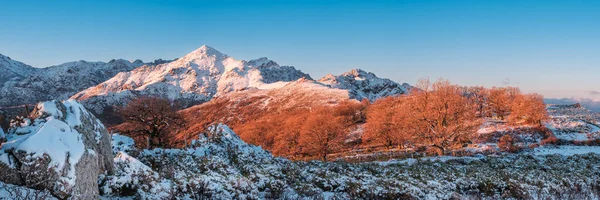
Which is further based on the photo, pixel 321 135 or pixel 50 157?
pixel 321 135

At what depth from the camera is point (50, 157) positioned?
7957 millimetres

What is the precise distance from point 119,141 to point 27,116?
11908 mm

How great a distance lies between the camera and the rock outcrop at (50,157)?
7.79 meters

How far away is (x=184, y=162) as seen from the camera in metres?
17.7

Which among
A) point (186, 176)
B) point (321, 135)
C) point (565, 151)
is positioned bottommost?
point (565, 151)

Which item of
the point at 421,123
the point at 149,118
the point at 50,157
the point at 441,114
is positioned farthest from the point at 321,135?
the point at 50,157

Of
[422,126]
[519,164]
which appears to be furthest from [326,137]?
[519,164]

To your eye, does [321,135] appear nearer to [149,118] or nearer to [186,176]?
[149,118]

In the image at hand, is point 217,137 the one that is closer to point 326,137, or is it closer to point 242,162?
point 242,162

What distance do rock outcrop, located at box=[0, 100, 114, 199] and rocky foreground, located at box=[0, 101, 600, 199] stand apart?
0.07 feet

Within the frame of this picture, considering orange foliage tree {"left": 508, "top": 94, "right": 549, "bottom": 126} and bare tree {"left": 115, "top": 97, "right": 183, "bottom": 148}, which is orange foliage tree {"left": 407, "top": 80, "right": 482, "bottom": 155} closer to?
bare tree {"left": 115, "top": 97, "right": 183, "bottom": 148}

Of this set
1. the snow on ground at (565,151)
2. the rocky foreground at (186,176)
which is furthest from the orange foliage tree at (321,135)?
the rocky foreground at (186,176)

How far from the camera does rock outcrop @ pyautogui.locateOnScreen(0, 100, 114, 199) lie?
779 cm

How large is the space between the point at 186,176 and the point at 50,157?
676cm
